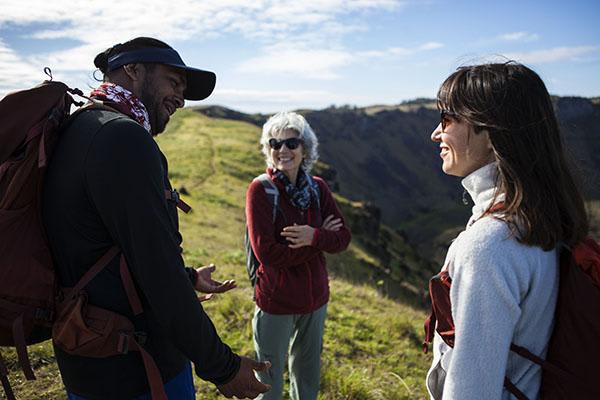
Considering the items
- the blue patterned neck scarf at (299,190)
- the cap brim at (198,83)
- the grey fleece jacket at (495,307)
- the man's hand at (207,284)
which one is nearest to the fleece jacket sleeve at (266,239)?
the blue patterned neck scarf at (299,190)

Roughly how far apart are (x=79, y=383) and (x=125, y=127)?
117 cm

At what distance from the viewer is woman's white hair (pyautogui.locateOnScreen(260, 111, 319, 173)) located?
402cm

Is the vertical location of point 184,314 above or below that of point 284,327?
above

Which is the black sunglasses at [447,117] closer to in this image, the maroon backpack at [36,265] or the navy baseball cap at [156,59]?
the navy baseball cap at [156,59]

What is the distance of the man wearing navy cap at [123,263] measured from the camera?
1.72 m

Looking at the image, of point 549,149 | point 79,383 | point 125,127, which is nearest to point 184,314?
point 79,383

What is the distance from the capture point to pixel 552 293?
1688 mm

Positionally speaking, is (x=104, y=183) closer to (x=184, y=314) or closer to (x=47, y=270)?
(x=47, y=270)

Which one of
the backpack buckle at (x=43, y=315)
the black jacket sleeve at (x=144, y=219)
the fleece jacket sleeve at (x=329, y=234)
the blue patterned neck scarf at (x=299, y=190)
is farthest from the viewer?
the blue patterned neck scarf at (x=299, y=190)

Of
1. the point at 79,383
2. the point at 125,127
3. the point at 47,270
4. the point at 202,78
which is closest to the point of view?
the point at 125,127

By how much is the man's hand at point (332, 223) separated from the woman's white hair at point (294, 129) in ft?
1.64

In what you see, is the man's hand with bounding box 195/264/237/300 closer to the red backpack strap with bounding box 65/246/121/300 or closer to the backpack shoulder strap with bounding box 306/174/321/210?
the red backpack strap with bounding box 65/246/121/300

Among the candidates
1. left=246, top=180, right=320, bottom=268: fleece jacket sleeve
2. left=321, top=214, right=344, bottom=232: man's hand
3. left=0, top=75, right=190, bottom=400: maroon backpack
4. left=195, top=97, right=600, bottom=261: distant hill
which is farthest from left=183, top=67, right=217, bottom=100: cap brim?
left=195, top=97, right=600, bottom=261: distant hill

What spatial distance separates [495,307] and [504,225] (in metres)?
0.31
